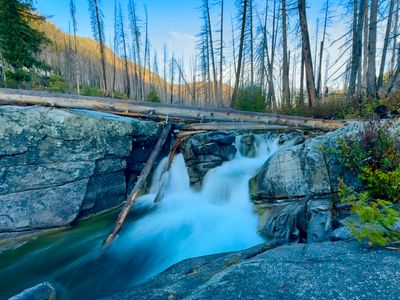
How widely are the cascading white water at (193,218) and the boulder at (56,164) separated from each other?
56.5 inches

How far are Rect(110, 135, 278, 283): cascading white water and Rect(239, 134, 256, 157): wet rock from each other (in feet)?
0.51

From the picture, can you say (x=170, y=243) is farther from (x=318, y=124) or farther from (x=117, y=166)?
(x=318, y=124)

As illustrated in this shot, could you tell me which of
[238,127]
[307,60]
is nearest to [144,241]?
[238,127]

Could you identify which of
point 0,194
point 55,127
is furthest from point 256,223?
point 0,194

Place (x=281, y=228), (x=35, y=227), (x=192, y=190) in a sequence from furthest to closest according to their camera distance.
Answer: (x=192, y=190) → (x=35, y=227) → (x=281, y=228)

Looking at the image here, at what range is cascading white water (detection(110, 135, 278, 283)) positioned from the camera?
4.89 meters

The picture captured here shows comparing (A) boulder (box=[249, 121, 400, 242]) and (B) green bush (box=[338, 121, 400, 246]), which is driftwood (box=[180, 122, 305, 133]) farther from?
(B) green bush (box=[338, 121, 400, 246])

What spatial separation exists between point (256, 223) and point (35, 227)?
526 centimetres

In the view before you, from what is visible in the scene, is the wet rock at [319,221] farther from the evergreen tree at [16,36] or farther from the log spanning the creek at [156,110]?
the evergreen tree at [16,36]

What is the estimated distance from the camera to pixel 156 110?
7.59 meters

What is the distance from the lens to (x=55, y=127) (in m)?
5.95

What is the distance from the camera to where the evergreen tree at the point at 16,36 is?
12.2m

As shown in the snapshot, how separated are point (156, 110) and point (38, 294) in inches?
221

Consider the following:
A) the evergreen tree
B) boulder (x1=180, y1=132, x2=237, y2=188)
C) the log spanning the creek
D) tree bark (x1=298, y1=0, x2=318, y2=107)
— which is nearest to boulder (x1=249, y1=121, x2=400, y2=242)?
boulder (x1=180, y1=132, x2=237, y2=188)
